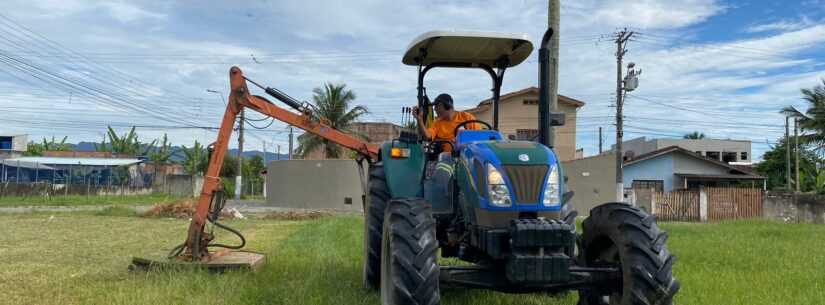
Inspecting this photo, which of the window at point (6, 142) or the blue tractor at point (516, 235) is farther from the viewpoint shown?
the window at point (6, 142)

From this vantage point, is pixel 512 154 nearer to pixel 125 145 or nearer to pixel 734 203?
pixel 734 203

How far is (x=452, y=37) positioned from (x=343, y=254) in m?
5.15

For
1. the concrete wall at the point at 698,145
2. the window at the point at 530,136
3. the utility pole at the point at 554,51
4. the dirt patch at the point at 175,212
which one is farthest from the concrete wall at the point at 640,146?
the window at the point at 530,136

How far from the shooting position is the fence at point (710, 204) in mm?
28391

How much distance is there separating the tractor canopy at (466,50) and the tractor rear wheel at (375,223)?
1.20m

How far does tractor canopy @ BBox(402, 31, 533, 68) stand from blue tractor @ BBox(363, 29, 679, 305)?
0.75ft

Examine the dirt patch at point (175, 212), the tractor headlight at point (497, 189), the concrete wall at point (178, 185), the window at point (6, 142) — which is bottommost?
the dirt patch at point (175, 212)

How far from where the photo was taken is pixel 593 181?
2784 cm

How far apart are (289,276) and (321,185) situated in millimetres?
A: 23358

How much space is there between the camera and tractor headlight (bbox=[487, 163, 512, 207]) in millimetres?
4461

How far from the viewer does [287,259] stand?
9.34m

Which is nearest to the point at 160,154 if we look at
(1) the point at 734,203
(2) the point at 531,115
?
(2) the point at 531,115

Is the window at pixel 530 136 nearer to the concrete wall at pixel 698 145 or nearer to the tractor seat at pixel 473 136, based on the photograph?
the tractor seat at pixel 473 136

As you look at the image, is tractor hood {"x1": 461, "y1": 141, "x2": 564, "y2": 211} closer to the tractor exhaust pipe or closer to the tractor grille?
the tractor grille
